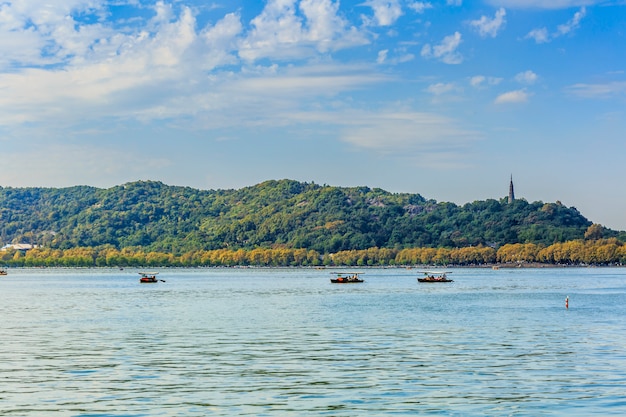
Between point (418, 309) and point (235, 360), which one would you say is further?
point (418, 309)

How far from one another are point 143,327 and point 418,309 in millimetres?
26603

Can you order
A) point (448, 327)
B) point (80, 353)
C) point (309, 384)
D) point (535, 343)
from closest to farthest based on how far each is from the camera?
point (309, 384) → point (80, 353) → point (535, 343) → point (448, 327)

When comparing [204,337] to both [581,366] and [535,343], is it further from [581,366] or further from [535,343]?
[581,366]

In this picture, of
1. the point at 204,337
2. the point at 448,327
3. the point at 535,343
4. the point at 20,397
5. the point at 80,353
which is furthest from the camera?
the point at 448,327

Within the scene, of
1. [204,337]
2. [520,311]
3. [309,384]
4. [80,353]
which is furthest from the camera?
[520,311]

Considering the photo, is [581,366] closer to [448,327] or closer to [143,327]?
[448,327]

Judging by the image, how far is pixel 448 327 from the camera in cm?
5881

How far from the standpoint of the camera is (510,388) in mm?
33562

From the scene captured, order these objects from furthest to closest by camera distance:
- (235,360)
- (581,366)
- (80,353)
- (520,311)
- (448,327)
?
(520,311)
(448,327)
(80,353)
(235,360)
(581,366)

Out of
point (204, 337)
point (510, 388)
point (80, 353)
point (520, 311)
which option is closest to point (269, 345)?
point (204, 337)

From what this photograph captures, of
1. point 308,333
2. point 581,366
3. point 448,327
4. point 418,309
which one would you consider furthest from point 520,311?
point 581,366

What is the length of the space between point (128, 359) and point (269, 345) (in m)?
8.41

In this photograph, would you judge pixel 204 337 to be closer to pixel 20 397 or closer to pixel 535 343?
pixel 535 343

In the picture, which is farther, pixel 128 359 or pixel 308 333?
pixel 308 333
